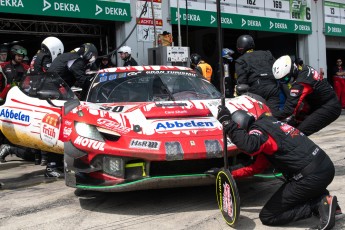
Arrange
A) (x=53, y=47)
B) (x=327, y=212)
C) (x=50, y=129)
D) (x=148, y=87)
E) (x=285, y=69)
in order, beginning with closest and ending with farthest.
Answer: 1. (x=327, y=212)
2. (x=285, y=69)
3. (x=50, y=129)
4. (x=148, y=87)
5. (x=53, y=47)

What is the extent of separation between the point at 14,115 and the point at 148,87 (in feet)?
5.74

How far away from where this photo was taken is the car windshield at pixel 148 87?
207 inches

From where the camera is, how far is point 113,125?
4.21m

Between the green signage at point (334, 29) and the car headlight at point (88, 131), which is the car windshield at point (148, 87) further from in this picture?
the green signage at point (334, 29)

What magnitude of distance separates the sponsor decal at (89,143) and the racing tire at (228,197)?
1.07 metres

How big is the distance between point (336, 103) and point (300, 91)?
559mm

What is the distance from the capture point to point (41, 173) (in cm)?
635

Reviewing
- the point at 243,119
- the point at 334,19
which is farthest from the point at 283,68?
the point at 334,19

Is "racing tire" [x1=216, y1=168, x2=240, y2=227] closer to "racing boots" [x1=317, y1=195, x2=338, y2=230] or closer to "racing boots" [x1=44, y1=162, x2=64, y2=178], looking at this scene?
"racing boots" [x1=317, y1=195, x2=338, y2=230]

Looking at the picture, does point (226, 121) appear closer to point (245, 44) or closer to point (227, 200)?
point (227, 200)

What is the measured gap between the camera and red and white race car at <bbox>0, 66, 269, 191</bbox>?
397 cm

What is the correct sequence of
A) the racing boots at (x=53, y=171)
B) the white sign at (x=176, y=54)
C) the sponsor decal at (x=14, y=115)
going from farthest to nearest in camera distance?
the white sign at (x=176, y=54) < the racing boots at (x=53, y=171) < the sponsor decal at (x=14, y=115)

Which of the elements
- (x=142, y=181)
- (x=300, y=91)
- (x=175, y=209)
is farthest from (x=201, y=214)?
(x=300, y=91)

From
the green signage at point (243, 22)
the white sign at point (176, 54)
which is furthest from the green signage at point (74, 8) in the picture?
the green signage at point (243, 22)
